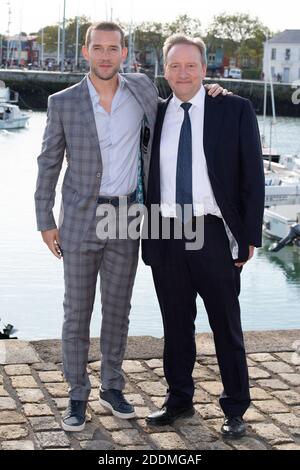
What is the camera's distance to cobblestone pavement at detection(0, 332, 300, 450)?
3.93 m

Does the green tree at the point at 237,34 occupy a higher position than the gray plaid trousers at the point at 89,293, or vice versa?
the green tree at the point at 237,34

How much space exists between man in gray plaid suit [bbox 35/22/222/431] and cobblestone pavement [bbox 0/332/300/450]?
0.46 ft

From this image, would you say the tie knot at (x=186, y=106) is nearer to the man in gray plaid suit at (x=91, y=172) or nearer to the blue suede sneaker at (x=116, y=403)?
the man in gray plaid suit at (x=91, y=172)

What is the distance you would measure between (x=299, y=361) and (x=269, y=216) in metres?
16.7

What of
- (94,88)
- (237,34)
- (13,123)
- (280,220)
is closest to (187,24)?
(237,34)

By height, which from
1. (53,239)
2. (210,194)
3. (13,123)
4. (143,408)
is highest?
(210,194)

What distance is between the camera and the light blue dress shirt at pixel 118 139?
4.04 meters

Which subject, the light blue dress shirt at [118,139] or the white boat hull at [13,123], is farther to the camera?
the white boat hull at [13,123]

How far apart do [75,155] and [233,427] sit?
4.53ft

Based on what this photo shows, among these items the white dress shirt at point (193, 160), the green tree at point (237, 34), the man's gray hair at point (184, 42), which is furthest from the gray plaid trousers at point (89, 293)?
the green tree at point (237, 34)

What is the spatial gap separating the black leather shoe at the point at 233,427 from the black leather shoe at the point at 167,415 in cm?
24

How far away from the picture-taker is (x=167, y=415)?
4.17 meters

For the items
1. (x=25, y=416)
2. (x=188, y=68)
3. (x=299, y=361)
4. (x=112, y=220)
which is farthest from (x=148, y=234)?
(x=299, y=361)

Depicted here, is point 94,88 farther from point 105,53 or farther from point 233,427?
point 233,427
